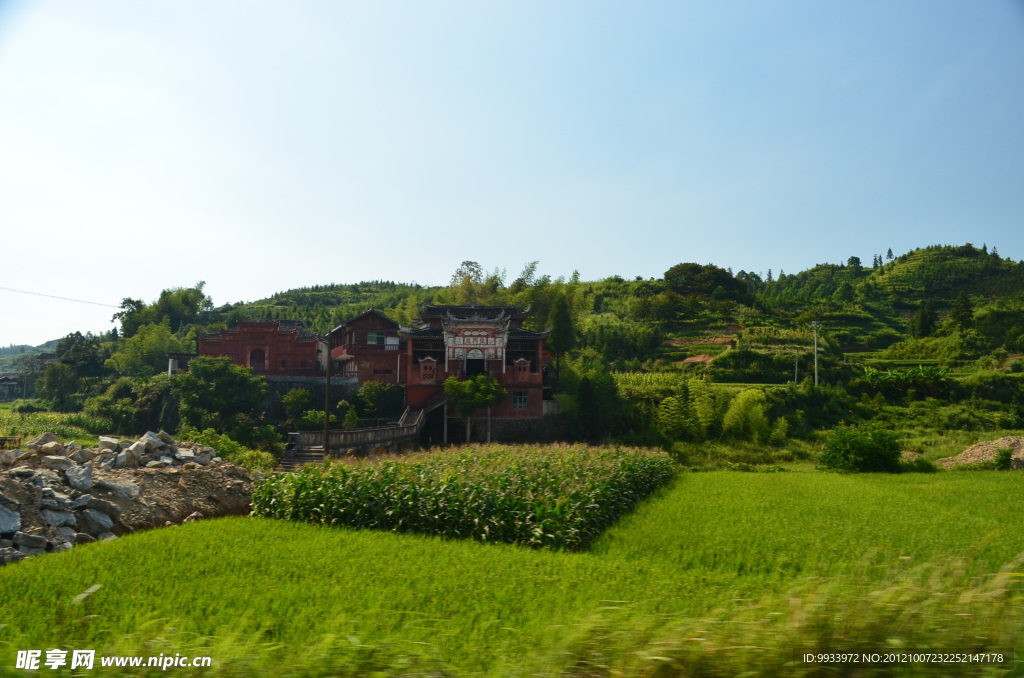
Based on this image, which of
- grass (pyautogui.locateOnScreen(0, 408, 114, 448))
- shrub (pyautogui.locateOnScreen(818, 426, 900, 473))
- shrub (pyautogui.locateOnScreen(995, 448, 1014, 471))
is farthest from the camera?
grass (pyautogui.locateOnScreen(0, 408, 114, 448))

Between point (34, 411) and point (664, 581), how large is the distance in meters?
31.3

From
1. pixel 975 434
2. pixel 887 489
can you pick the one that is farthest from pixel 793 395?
pixel 887 489

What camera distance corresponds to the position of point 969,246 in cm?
5794

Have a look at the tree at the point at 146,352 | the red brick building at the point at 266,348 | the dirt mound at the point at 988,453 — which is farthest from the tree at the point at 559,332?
the tree at the point at 146,352

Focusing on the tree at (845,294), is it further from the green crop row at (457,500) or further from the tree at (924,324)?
the green crop row at (457,500)

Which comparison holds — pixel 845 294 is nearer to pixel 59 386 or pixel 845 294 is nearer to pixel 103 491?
pixel 59 386

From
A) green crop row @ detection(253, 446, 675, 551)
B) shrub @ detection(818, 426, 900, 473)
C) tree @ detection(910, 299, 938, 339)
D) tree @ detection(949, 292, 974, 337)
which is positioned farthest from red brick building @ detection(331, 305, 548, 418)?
tree @ detection(949, 292, 974, 337)

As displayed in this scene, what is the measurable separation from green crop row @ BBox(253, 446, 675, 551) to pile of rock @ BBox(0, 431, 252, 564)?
94 centimetres

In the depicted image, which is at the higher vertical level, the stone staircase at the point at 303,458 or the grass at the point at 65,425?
the grass at the point at 65,425

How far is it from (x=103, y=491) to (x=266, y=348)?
21.3 m

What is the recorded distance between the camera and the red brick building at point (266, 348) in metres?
28.6

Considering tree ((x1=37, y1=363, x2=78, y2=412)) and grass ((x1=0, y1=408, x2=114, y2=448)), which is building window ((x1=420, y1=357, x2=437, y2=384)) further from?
tree ((x1=37, y1=363, x2=78, y2=412))

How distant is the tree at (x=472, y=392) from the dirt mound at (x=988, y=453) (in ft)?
44.2

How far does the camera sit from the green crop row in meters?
7.85
